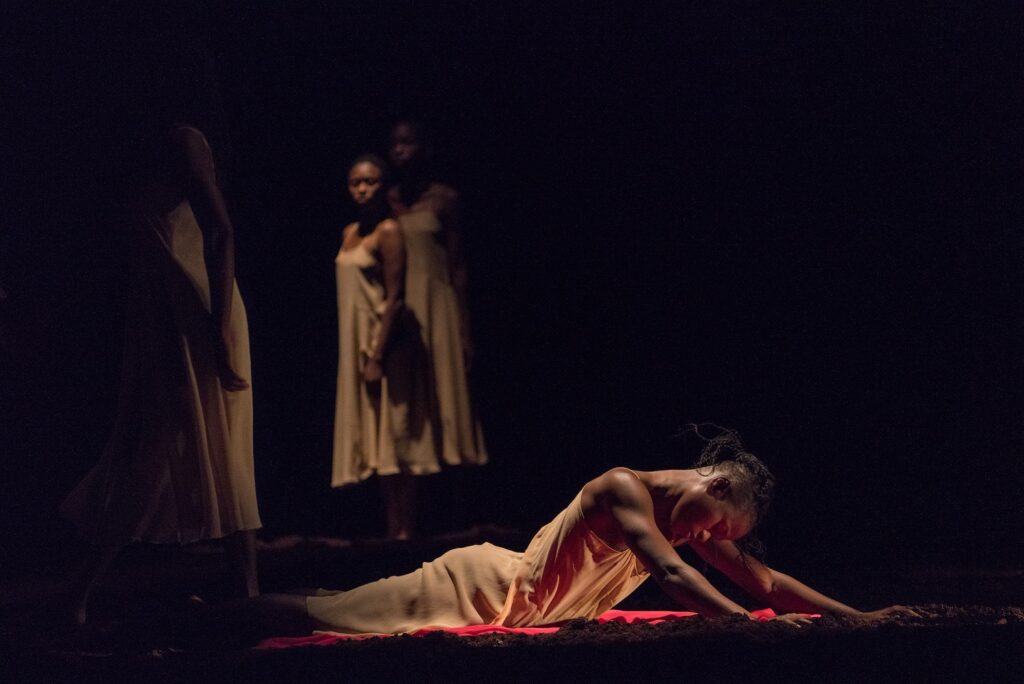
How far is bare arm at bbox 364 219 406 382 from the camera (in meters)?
5.96

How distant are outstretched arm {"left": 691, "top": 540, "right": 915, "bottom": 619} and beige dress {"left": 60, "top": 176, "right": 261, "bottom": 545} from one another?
1.68m

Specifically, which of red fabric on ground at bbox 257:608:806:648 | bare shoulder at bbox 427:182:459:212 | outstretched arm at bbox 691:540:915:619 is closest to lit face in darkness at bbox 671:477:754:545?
outstretched arm at bbox 691:540:915:619

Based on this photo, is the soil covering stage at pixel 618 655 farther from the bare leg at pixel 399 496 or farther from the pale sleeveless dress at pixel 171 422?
the bare leg at pixel 399 496

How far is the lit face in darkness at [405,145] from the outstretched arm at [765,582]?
235 cm

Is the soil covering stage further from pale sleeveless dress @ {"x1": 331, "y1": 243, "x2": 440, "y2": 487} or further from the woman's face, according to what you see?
the woman's face

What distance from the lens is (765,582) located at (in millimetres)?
4227

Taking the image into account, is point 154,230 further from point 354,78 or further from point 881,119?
point 881,119

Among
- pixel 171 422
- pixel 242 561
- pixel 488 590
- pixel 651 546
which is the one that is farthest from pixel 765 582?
pixel 171 422

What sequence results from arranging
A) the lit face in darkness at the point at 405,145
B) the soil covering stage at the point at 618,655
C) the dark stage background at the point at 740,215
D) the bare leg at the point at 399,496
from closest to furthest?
the soil covering stage at the point at 618,655
the dark stage background at the point at 740,215
the lit face in darkness at the point at 405,145
the bare leg at the point at 399,496

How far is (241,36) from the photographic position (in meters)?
5.39

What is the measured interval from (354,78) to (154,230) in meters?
1.25

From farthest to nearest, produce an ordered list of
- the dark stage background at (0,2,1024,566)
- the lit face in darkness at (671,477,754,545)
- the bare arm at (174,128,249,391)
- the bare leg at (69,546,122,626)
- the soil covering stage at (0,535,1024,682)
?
the dark stage background at (0,2,1024,566)
the bare arm at (174,128,249,391)
the bare leg at (69,546,122,626)
the lit face in darkness at (671,477,754,545)
the soil covering stage at (0,535,1024,682)

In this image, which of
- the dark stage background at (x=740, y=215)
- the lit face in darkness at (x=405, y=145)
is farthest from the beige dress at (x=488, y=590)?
the lit face in darkness at (x=405, y=145)

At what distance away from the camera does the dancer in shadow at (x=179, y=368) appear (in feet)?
15.3
